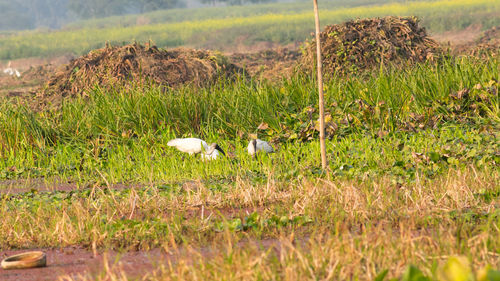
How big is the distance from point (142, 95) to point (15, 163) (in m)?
1.95

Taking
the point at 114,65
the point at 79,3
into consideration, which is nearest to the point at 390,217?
the point at 114,65

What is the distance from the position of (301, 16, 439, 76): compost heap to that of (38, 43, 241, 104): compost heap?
2107 millimetres

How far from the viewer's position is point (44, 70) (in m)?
22.8

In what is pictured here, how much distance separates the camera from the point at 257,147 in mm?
6391

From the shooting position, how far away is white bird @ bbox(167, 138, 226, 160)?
20.8 ft

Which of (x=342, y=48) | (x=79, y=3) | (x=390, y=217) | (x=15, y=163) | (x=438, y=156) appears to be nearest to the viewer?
(x=390, y=217)

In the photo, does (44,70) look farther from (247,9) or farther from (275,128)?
(247,9)

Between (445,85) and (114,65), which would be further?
(114,65)

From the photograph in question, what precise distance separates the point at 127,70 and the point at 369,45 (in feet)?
15.0

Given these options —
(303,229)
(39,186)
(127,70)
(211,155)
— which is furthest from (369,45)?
(303,229)

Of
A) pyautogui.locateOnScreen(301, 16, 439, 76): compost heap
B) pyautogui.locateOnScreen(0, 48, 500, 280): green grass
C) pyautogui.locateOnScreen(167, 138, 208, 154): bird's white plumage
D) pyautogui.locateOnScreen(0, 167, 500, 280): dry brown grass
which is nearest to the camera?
pyautogui.locateOnScreen(0, 167, 500, 280): dry brown grass

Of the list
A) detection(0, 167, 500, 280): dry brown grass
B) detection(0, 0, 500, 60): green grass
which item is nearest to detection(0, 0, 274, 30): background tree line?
detection(0, 0, 500, 60): green grass

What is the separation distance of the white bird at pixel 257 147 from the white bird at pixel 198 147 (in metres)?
0.30

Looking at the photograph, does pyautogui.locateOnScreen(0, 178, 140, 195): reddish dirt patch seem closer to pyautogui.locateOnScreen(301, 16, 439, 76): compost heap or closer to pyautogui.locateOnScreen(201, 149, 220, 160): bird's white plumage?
pyautogui.locateOnScreen(201, 149, 220, 160): bird's white plumage
